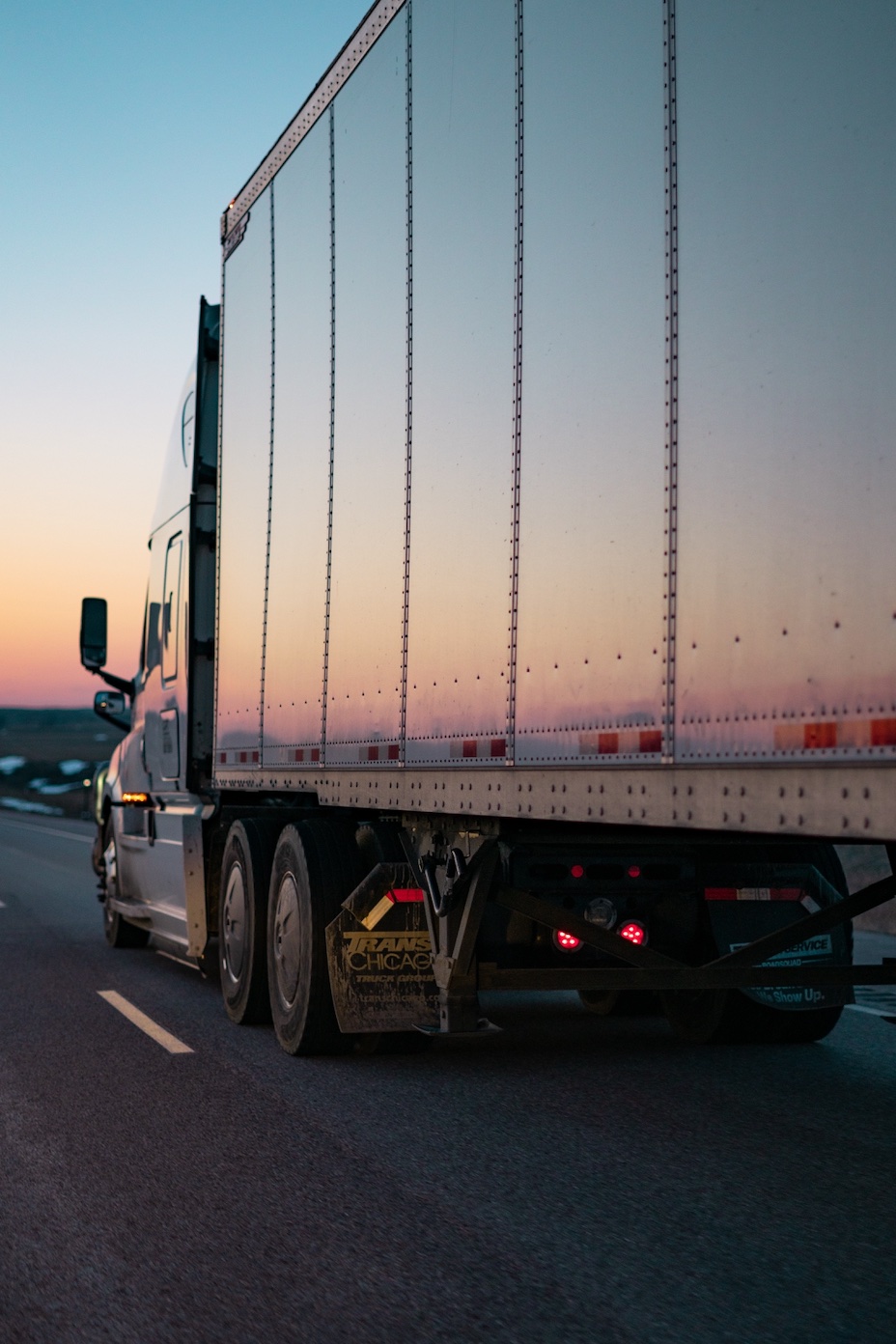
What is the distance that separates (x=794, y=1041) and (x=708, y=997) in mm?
562

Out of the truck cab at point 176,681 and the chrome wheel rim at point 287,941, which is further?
the truck cab at point 176,681

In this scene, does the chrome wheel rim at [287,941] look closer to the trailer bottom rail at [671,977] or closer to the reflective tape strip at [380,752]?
the reflective tape strip at [380,752]

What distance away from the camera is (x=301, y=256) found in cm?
870

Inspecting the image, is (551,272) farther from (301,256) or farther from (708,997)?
(708,997)

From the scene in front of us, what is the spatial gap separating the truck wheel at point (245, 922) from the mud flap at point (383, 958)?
134 centimetres

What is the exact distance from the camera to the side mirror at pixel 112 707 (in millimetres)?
13453

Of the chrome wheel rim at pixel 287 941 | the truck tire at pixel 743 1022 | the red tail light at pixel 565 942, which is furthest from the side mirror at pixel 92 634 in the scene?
the red tail light at pixel 565 942

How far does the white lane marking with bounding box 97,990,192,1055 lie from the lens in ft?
27.7

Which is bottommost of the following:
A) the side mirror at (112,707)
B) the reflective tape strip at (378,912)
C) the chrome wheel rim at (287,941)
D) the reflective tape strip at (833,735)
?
the chrome wheel rim at (287,941)

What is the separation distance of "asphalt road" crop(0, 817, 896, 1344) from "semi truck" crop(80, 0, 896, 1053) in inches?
18.7

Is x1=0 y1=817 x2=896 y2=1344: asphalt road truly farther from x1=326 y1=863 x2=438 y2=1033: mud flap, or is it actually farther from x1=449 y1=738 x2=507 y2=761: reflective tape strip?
x1=449 y1=738 x2=507 y2=761: reflective tape strip

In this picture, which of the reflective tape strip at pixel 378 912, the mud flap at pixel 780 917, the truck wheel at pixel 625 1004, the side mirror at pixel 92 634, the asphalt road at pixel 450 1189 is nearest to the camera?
the asphalt road at pixel 450 1189

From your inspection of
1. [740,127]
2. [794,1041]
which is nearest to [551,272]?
[740,127]

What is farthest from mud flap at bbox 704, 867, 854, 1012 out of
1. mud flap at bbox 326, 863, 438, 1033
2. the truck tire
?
mud flap at bbox 326, 863, 438, 1033
